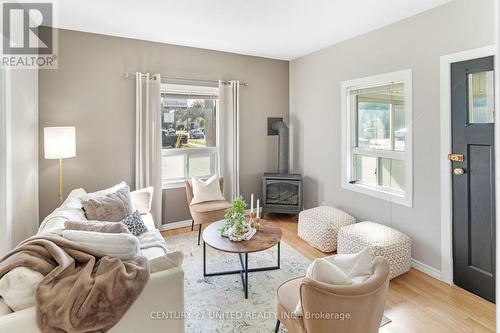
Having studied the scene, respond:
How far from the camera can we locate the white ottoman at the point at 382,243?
265 cm

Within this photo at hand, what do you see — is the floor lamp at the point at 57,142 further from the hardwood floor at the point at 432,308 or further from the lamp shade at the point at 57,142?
the hardwood floor at the point at 432,308

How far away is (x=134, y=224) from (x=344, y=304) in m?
2.04

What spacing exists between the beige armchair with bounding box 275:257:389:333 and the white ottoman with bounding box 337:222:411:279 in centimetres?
134

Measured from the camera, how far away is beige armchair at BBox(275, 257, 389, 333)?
1.30 m

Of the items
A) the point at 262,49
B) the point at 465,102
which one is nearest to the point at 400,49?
the point at 465,102

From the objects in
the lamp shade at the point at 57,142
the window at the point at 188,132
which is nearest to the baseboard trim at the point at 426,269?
the window at the point at 188,132

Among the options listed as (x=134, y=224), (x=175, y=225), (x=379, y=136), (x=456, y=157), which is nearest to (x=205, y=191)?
(x=175, y=225)

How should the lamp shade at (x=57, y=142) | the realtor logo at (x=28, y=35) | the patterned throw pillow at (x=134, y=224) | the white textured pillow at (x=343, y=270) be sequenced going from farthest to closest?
the lamp shade at (x=57, y=142) → the patterned throw pillow at (x=134, y=224) → the realtor logo at (x=28, y=35) → the white textured pillow at (x=343, y=270)

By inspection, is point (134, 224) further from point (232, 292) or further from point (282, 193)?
point (282, 193)

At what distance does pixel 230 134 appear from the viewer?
4.29 meters

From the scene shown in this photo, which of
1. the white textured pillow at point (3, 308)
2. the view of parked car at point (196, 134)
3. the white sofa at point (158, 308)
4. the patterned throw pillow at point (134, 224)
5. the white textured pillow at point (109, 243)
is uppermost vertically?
the view of parked car at point (196, 134)

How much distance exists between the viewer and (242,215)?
8.55 feet

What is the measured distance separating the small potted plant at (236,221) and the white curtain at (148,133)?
156 cm

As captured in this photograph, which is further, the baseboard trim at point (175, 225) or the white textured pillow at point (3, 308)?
the baseboard trim at point (175, 225)
